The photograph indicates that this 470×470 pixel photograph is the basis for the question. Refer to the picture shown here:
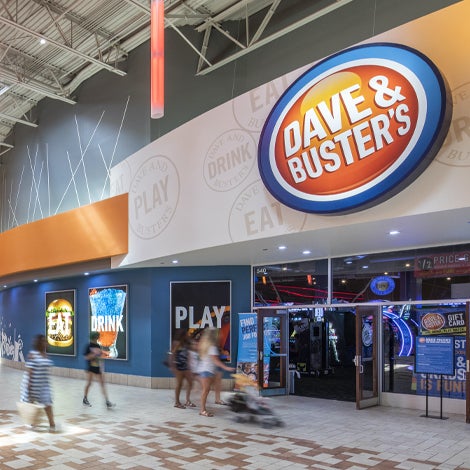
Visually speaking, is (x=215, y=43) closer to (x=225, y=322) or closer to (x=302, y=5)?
(x=302, y=5)

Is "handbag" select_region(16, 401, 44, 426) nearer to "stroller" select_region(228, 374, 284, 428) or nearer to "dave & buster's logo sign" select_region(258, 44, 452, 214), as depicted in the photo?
"stroller" select_region(228, 374, 284, 428)

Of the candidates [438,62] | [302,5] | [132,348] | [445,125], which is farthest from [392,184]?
[132,348]

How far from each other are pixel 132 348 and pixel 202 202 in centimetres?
489

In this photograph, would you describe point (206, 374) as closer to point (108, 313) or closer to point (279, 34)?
point (108, 313)

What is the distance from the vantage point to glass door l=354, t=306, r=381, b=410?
8.70 meters

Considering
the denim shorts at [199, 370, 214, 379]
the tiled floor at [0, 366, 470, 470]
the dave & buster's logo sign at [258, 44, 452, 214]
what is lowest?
the tiled floor at [0, 366, 470, 470]

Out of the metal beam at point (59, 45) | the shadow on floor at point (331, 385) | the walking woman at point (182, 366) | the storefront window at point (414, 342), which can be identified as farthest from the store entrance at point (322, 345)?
the metal beam at point (59, 45)

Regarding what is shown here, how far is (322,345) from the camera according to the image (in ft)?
45.6

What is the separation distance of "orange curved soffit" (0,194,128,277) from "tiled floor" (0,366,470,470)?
155 inches

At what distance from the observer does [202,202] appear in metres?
9.04

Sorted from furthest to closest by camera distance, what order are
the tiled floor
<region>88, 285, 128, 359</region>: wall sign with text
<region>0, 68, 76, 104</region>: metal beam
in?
1. <region>0, 68, 76, 104</region>: metal beam
2. <region>88, 285, 128, 359</region>: wall sign with text
3. the tiled floor

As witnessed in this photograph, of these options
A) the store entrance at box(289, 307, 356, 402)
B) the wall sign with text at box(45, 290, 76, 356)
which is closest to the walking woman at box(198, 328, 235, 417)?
the store entrance at box(289, 307, 356, 402)

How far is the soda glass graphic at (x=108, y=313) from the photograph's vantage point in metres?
12.6

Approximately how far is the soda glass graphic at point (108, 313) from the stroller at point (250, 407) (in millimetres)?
5610
